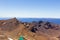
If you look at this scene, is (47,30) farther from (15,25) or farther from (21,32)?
(21,32)

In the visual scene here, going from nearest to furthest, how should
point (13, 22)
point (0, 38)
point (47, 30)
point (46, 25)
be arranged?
point (0, 38) → point (13, 22) → point (47, 30) → point (46, 25)

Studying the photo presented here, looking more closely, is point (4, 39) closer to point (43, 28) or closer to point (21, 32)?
point (21, 32)

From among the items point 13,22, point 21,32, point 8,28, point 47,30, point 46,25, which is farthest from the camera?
point 46,25

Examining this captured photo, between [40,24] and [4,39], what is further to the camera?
[40,24]

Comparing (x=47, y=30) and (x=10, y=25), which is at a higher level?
(x=10, y=25)

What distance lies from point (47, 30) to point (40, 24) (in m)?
7.13

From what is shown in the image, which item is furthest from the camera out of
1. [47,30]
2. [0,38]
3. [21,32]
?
[47,30]

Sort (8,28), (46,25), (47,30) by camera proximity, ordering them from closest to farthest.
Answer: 1. (8,28)
2. (47,30)
3. (46,25)

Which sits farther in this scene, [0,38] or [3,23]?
[3,23]

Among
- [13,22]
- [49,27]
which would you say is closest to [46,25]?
[49,27]

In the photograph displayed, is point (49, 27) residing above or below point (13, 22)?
below

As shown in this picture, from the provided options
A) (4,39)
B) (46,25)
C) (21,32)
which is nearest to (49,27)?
(46,25)

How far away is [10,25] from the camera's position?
48.3 meters

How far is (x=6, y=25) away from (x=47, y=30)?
155ft
